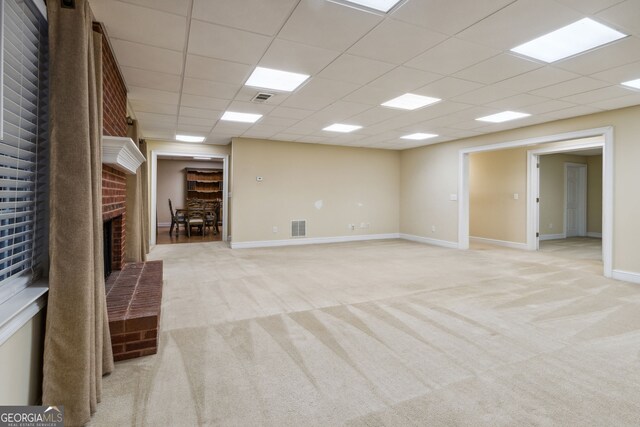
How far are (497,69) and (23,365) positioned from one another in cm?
412

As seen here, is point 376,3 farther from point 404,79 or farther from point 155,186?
point 155,186

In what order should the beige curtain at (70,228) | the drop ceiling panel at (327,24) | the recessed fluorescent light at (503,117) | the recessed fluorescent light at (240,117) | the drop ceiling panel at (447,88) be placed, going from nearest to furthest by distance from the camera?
the beige curtain at (70,228)
the drop ceiling panel at (327,24)
the drop ceiling panel at (447,88)
the recessed fluorescent light at (503,117)
the recessed fluorescent light at (240,117)

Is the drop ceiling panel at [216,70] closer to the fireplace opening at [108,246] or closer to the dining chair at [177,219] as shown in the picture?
the fireplace opening at [108,246]

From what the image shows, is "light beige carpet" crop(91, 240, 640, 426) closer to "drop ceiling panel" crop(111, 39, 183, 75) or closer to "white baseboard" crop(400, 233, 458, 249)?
"drop ceiling panel" crop(111, 39, 183, 75)

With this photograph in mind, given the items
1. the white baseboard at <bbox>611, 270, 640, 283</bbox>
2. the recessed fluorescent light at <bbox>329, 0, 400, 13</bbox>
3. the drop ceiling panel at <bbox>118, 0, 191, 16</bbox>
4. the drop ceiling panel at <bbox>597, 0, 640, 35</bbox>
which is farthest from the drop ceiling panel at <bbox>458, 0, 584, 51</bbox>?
the white baseboard at <bbox>611, 270, 640, 283</bbox>

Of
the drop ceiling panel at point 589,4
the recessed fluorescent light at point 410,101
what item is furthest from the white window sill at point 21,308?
the recessed fluorescent light at point 410,101

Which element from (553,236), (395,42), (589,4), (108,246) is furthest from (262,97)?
(553,236)

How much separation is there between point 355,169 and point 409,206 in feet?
5.77

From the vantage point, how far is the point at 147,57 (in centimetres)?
301

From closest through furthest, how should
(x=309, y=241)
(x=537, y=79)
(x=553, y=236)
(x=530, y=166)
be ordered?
(x=537, y=79) < (x=530, y=166) < (x=309, y=241) < (x=553, y=236)

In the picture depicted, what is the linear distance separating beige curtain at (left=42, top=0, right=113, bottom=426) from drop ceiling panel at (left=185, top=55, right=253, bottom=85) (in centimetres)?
150

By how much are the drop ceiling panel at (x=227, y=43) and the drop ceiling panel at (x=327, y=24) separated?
27cm

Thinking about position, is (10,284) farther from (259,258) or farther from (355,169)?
(355,169)

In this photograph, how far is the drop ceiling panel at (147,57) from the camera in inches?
110
